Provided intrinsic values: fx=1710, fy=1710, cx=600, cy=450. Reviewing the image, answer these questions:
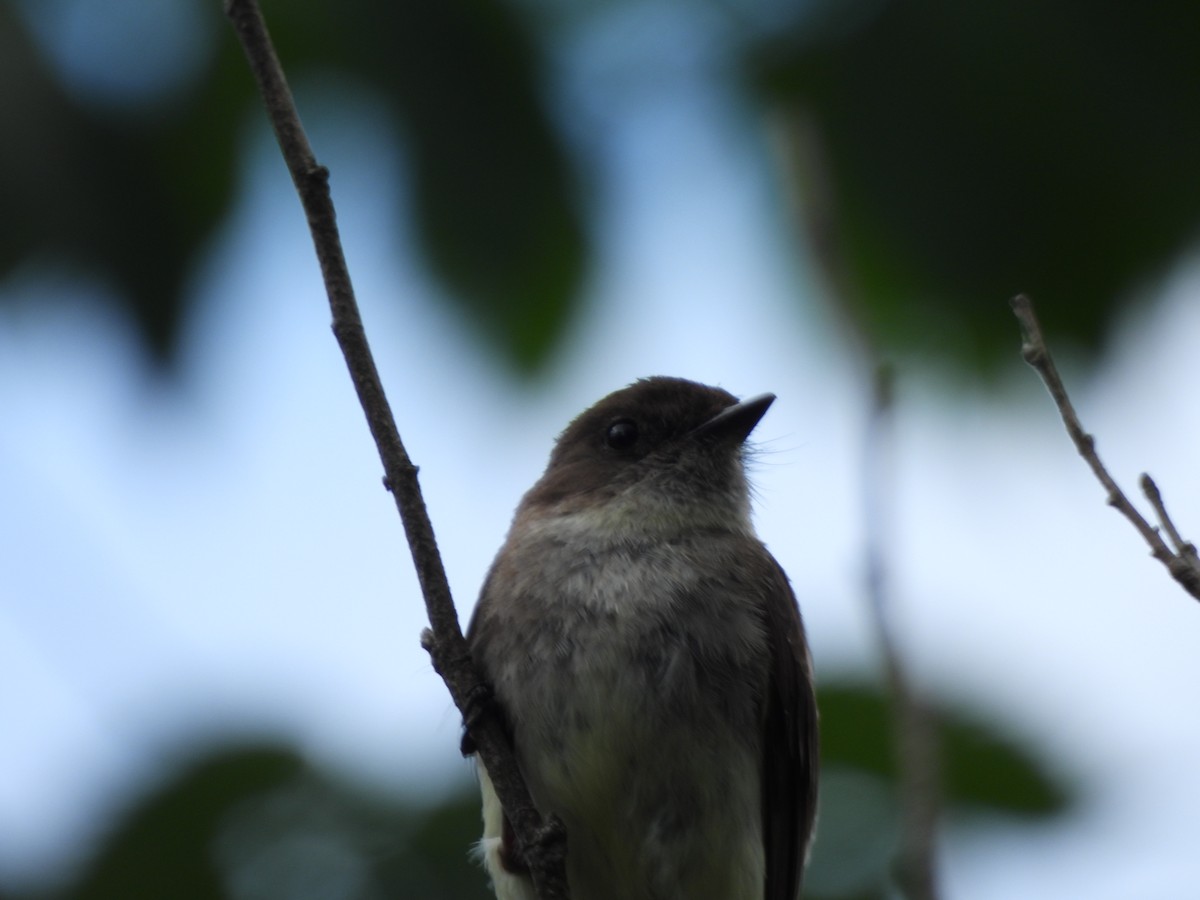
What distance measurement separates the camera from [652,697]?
456 centimetres

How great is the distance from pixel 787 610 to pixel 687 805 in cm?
80

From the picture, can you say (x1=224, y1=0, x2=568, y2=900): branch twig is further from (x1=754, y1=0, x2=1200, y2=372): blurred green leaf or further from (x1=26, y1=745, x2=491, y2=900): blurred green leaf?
(x1=754, y1=0, x2=1200, y2=372): blurred green leaf

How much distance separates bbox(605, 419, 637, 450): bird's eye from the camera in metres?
5.69

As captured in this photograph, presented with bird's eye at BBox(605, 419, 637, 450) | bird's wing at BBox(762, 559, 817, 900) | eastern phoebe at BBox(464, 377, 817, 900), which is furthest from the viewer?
bird's eye at BBox(605, 419, 637, 450)

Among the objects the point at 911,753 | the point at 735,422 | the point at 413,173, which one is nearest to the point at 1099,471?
the point at 911,753

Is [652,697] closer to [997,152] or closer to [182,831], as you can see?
[182,831]

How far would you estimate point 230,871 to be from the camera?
5656mm

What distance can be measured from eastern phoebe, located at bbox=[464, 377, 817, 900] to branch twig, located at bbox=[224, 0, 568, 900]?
0.30 m

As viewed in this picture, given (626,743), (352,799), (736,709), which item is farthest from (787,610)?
(352,799)

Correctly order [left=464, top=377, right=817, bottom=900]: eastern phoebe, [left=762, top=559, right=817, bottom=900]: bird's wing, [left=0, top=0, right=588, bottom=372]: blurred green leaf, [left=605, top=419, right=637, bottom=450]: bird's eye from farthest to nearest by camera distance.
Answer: [left=605, top=419, right=637, bottom=450]: bird's eye → [left=0, top=0, right=588, bottom=372]: blurred green leaf → [left=762, top=559, right=817, bottom=900]: bird's wing → [left=464, top=377, right=817, bottom=900]: eastern phoebe

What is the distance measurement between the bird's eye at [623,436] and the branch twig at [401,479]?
1509 millimetres

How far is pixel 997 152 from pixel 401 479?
284 centimetres

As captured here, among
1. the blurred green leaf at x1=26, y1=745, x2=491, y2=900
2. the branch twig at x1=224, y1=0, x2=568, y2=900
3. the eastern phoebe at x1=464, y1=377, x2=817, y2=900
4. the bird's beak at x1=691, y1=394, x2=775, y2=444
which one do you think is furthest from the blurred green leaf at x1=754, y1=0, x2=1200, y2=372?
the blurred green leaf at x1=26, y1=745, x2=491, y2=900

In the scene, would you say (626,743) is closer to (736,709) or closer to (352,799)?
(736,709)
